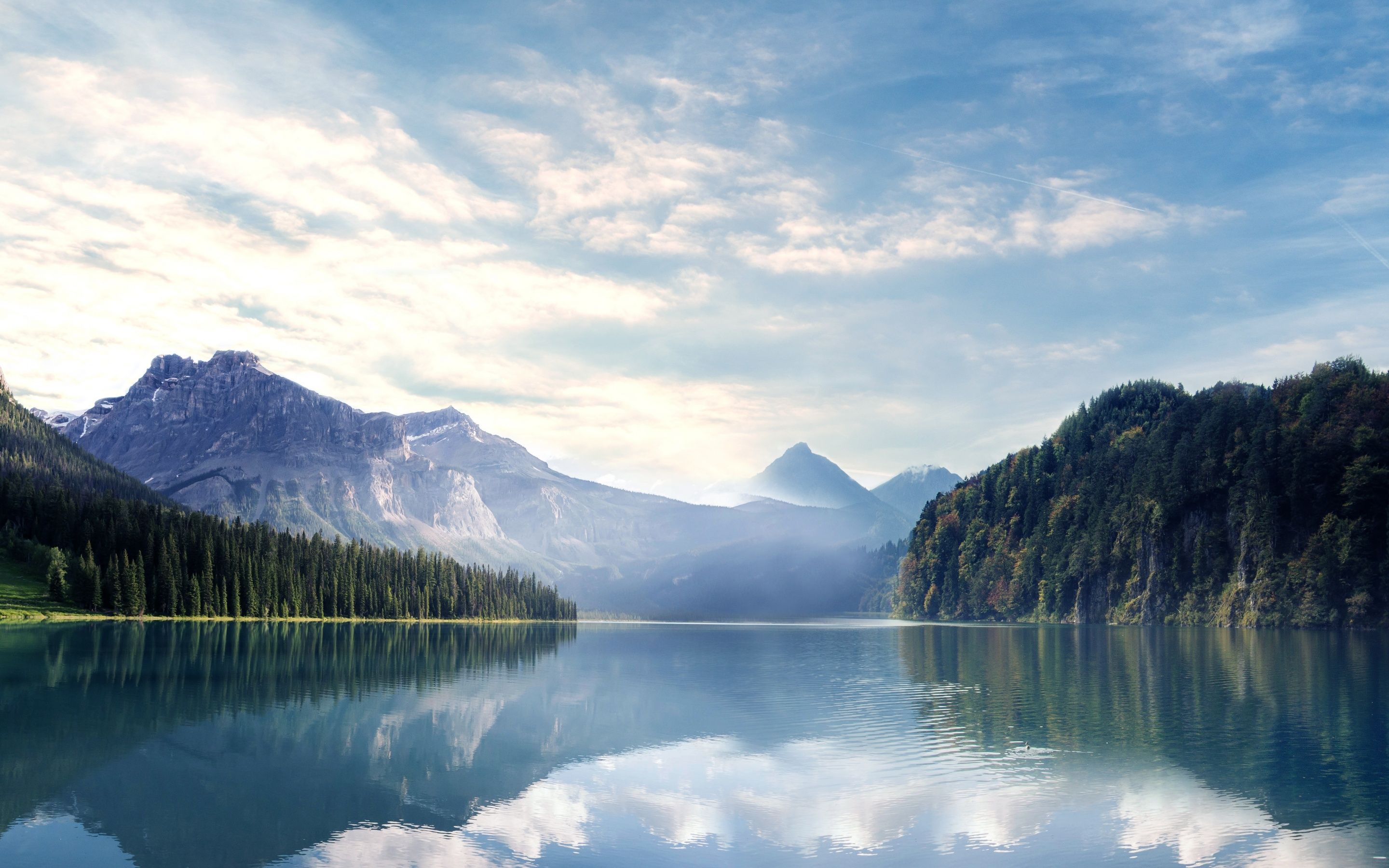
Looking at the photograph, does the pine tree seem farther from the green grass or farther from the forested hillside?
the forested hillside

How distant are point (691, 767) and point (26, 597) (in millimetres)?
184374

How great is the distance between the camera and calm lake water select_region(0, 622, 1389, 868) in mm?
29078

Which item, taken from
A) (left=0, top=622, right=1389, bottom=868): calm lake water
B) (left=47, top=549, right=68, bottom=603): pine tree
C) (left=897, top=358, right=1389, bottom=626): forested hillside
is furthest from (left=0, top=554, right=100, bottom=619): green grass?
(left=897, top=358, right=1389, bottom=626): forested hillside

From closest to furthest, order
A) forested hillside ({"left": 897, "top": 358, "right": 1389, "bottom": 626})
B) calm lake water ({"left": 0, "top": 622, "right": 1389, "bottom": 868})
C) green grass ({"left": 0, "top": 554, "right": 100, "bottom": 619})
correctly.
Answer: calm lake water ({"left": 0, "top": 622, "right": 1389, "bottom": 868}) < forested hillside ({"left": 897, "top": 358, "right": 1389, "bottom": 626}) < green grass ({"left": 0, "top": 554, "right": 100, "bottom": 619})

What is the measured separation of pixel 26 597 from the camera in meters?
174

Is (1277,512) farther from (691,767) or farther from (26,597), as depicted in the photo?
(26,597)

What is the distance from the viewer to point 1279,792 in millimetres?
35688

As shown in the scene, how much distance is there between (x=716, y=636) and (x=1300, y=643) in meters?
104

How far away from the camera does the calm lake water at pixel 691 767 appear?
95.4 feet

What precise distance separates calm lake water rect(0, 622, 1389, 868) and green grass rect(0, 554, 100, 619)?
3795 inches

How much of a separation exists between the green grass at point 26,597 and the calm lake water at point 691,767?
96399 millimetres

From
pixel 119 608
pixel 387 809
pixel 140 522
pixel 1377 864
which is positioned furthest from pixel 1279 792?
pixel 140 522

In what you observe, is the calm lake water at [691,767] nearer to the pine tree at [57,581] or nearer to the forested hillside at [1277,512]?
the forested hillside at [1277,512]

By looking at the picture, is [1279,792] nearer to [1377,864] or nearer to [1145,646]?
[1377,864]
